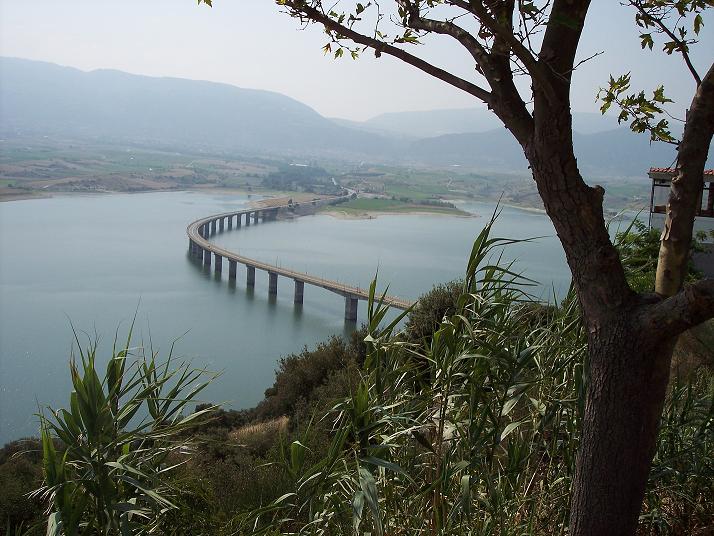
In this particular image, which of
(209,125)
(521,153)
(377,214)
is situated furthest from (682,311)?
(209,125)

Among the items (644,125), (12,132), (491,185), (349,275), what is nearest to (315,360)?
(644,125)

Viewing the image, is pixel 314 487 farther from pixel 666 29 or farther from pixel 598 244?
pixel 666 29

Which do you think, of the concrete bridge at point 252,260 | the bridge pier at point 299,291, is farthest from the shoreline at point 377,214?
the bridge pier at point 299,291

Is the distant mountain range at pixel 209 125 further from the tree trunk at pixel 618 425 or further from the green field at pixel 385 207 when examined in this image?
the tree trunk at pixel 618 425

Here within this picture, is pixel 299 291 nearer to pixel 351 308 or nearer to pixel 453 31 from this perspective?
pixel 351 308

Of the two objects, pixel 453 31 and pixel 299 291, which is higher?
pixel 453 31

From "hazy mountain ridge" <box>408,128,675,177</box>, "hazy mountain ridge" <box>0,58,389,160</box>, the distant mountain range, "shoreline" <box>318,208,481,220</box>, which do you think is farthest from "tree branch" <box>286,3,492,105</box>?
"hazy mountain ridge" <box>0,58,389,160</box>

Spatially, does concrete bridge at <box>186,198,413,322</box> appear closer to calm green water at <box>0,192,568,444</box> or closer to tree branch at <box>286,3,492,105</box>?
calm green water at <box>0,192,568,444</box>
